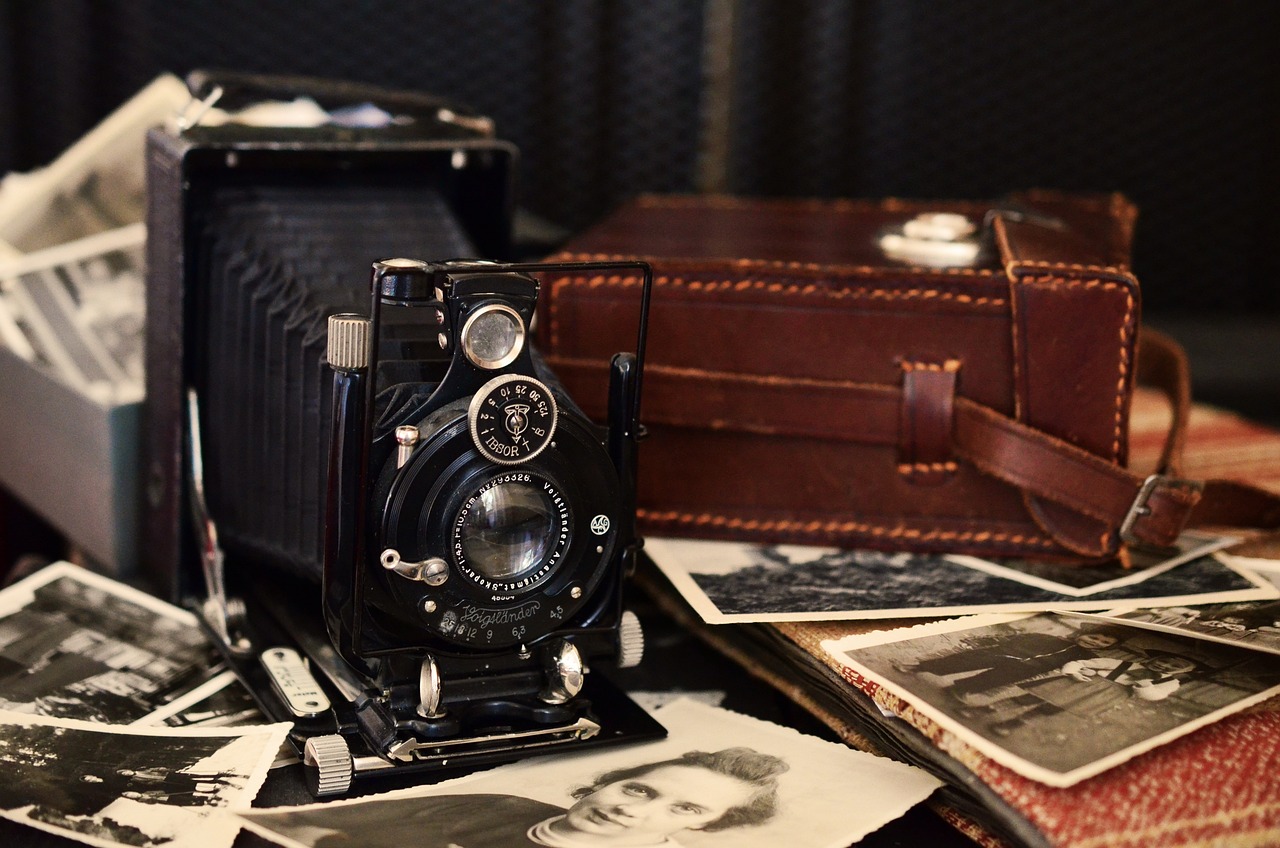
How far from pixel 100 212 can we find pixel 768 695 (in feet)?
2.63

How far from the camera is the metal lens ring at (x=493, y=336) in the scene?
2.36 feet

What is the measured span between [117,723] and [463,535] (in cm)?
27

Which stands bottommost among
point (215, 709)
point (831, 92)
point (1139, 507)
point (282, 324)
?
point (215, 709)

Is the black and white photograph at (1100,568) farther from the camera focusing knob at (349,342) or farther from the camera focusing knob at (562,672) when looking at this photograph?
the camera focusing knob at (349,342)

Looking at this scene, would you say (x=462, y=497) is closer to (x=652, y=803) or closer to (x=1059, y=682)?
(x=652, y=803)

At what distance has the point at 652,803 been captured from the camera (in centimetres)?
74

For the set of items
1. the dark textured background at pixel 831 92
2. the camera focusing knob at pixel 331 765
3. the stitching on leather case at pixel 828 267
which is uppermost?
the dark textured background at pixel 831 92

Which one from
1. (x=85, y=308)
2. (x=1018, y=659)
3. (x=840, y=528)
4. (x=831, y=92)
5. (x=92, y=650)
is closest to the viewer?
(x=1018, y=659)

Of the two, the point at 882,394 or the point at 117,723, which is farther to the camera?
the point at 882,394

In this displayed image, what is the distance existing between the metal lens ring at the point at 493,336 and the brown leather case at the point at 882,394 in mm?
281

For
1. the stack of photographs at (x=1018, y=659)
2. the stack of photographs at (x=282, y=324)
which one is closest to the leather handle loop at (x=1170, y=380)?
the stack of photographs at (x=1018, y=659)

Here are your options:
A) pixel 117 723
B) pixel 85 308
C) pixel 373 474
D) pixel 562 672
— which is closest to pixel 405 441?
pixel 373 474

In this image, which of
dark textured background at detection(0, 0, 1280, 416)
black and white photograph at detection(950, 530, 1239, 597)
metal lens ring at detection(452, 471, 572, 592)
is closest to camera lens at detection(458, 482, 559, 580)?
metal lens ring at detection(452, 471, 572, 592)

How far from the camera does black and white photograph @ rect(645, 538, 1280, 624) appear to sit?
2.92ft
